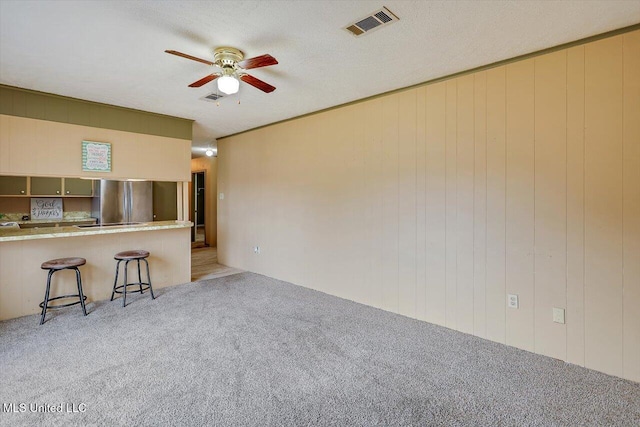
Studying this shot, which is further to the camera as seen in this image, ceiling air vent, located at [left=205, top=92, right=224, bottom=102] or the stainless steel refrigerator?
the stainless steel refrigerator

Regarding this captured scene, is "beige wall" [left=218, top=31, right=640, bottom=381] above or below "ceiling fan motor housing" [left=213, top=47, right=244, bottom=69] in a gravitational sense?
below

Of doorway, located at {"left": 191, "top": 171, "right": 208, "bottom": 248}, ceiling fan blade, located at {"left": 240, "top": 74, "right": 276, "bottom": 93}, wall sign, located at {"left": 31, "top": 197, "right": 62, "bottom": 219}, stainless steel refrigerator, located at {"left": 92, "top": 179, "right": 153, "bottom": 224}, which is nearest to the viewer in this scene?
ceiling fan blade, located at {"left": 240, "top": 74, "right": 276, "bottom": 93}

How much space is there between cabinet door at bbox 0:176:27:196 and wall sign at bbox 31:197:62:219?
48cm

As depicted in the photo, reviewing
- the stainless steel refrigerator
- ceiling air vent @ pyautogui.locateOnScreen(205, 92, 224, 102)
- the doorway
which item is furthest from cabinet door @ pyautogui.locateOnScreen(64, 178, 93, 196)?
the doorway

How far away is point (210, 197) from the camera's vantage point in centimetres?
844

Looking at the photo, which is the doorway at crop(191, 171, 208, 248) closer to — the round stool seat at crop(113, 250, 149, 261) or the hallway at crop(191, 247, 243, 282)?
the hallway at crop(191, 247, 243, 282)

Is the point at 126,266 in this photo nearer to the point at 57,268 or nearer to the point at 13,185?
the point at 57,268

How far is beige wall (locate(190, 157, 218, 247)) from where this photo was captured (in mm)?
8344

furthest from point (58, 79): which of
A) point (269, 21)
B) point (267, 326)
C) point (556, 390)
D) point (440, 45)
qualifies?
point (556, 390)

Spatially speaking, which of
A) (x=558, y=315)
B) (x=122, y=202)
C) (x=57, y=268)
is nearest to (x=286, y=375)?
(x=558, y=315)

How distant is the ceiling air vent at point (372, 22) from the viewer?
2.08 m

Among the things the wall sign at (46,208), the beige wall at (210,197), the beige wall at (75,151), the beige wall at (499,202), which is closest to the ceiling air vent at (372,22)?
the beige wall at (499,202)

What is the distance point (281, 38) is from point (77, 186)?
4315 mm

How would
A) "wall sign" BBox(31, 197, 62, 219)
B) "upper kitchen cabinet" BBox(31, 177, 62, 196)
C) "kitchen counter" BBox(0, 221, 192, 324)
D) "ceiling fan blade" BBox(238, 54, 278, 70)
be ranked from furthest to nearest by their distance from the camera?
"wall sign" BBox(31, 197, 62, 219)
"upper kitchen cabinet" BBox(31, 177, 62, 196)
"kitchen counter" BBox(0, 221, 192, 324)
"ceiling fan blade" BBox(238, 54, 278, 70)
